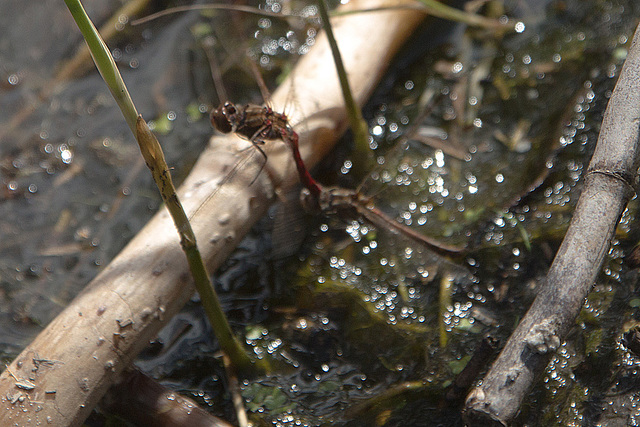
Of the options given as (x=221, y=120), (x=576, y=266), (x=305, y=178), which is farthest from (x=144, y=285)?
(x=576, y=266)

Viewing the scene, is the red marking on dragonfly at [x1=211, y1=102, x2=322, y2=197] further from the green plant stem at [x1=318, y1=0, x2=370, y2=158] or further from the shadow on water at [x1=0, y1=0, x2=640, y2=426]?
the shadow on water at [x1=0, y1=0, x2=640, y2=426]

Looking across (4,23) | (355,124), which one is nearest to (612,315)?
(355,124)

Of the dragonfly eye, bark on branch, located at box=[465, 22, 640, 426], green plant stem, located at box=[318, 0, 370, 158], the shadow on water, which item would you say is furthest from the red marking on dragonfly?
bark on branch, located at box=[465, 22, 640, 426]

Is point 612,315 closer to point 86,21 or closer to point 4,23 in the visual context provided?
point 86,21

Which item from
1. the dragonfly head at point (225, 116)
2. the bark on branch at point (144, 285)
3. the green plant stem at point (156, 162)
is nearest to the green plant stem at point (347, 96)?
the bark on branch at point (144, 285)

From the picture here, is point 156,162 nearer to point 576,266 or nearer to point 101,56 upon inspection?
point 101,56

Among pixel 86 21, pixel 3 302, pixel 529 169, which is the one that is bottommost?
pixel 3 302
